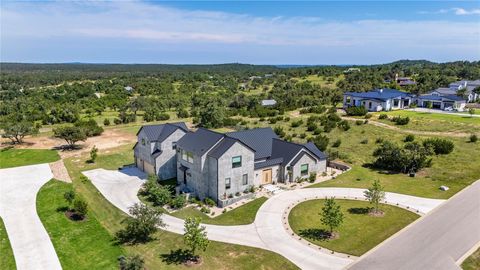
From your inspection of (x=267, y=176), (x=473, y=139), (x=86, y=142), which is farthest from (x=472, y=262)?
(x=86, y=142)

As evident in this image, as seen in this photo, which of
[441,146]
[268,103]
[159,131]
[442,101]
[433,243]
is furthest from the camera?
[268,103]

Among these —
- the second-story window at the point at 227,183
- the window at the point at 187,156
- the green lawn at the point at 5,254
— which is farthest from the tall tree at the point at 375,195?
the green lawn at the point at 5,254

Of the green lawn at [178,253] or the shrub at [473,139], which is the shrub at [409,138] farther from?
the green lawn at [178,253]

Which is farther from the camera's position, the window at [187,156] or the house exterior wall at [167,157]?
the house exterior wall at [167,157]

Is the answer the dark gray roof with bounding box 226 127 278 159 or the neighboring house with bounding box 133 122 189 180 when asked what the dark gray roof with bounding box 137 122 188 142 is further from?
the dark gray roof with bounding box 226 127 278 159

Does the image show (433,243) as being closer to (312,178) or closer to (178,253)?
(312,178)

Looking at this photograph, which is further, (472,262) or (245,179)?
(245,179)

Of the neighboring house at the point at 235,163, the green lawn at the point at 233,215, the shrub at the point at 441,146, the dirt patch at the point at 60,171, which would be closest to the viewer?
the green lawn at the point at 233,215
